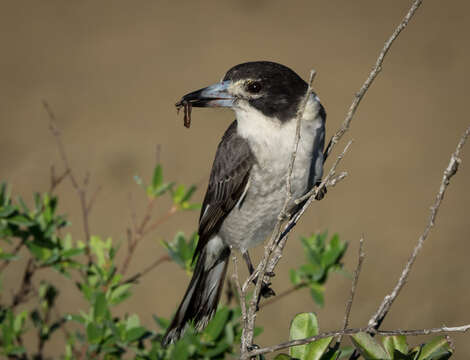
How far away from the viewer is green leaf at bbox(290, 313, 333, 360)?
Result: 80.7 inches

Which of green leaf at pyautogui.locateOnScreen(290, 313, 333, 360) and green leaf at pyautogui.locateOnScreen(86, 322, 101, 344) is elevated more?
green leaf at pyautogui.locateOnScreen(290, 313, 333, 360)

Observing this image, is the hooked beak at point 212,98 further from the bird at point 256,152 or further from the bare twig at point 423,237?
the bare twig at point 423,237

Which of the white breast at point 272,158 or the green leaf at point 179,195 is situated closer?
the white breast at point 272,158

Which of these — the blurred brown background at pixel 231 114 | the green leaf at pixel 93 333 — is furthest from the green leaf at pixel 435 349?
the blurred brown background at pixel 231 114

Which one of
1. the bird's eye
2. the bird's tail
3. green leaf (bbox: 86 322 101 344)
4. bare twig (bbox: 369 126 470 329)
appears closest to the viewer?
bare twig (bbox: 369 126 470 329)

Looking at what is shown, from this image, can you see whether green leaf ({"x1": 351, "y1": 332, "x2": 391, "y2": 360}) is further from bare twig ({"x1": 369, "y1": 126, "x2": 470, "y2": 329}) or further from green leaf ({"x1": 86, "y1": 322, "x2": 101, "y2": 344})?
green leaf ({"x1": 86, "y1": 322, "x2": 101, "y2": 344})

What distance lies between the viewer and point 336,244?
3598mm

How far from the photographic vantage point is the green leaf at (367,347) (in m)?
1.80

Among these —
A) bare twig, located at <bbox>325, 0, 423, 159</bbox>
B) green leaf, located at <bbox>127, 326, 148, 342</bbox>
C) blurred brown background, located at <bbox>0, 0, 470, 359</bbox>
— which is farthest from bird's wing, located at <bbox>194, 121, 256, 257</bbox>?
blurred brown background, located at <bbox>0, 0, 470, 359</bbox>

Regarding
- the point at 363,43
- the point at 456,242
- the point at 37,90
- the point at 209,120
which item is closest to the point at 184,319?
the point at 456,242

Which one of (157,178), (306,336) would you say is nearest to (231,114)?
(157,178)

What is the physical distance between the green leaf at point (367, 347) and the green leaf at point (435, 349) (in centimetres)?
27

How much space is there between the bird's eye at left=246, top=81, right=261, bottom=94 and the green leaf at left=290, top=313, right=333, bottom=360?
1674mm

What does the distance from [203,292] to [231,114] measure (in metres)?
6.52
